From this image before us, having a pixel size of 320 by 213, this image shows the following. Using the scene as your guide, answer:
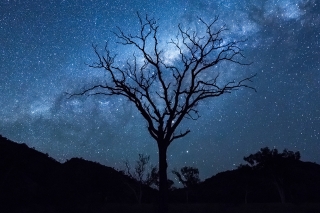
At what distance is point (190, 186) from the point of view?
85500mm

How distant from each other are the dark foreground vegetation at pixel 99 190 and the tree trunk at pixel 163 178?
23.3m

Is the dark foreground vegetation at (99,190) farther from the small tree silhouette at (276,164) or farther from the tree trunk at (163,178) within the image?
the tree trunk at (163,178)

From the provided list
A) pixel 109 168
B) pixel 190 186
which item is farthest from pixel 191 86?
pixel 190 186

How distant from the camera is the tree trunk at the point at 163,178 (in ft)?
52.4

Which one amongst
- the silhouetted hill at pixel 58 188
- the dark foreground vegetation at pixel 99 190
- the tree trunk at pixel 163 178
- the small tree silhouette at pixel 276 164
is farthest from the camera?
the small tree silhouette at pixel 276 164

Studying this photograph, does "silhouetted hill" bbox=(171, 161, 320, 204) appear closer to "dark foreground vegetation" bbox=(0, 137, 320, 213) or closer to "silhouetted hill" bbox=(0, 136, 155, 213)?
"dark foreground vegetation" bbox=(0, 137, 320, 213)

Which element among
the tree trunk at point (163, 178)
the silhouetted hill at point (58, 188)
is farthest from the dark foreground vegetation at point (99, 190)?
the tree trunk at point (163, 178)

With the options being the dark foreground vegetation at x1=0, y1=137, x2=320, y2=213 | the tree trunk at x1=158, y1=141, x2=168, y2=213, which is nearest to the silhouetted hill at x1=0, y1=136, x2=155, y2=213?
the dark foreground vegetation at x1=0, y1=137, x2=320, y2=213

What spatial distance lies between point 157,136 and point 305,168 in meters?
90.8

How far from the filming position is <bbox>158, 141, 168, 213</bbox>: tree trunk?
1597 centimetres

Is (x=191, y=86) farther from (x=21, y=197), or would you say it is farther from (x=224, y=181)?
(x=224, y=181)

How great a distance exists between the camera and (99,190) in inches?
1978

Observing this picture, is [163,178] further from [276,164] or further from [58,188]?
[276,164]

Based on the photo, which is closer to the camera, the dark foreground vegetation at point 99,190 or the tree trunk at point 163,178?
the tree trunk at point 163,178
